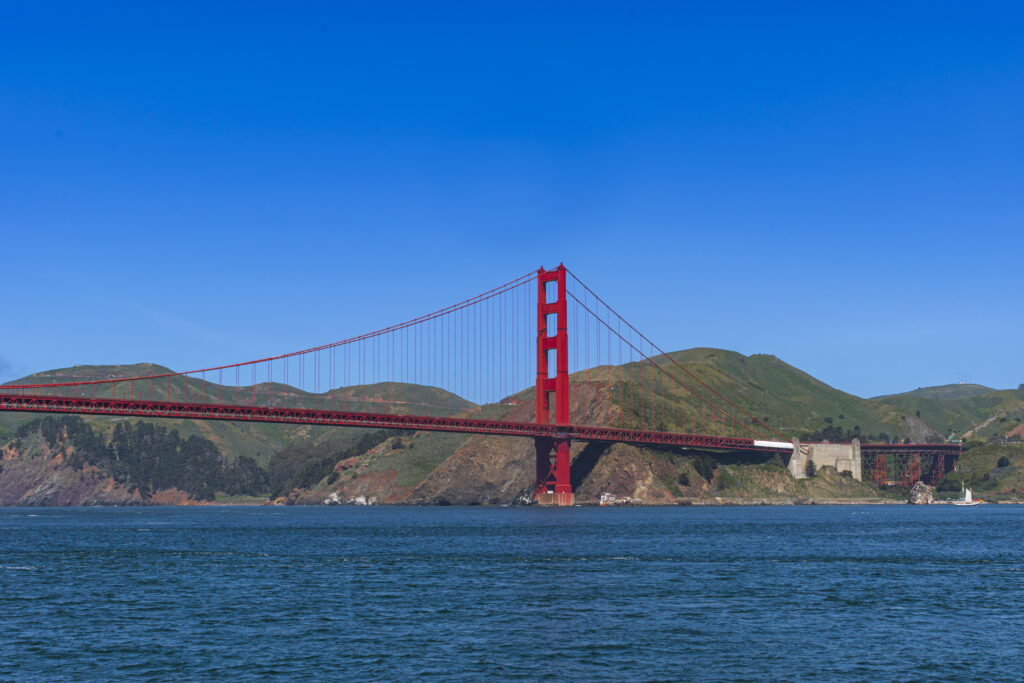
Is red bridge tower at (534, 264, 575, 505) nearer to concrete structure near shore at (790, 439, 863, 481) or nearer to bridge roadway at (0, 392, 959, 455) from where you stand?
bridge roadway at (0, 392, 959, 455)

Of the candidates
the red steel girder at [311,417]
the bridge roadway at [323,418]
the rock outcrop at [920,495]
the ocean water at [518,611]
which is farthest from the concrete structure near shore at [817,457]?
the ocean water at [518,611]

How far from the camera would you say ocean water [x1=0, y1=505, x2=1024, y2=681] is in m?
28.8

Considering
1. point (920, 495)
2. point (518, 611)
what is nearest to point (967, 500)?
point (920, 495)

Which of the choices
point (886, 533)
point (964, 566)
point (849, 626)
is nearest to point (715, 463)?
point (886, 533)

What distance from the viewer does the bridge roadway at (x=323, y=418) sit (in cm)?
9975

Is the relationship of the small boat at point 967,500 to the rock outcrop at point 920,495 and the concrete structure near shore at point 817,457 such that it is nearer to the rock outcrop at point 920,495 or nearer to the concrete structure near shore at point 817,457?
the rock outcrop at point 920,495

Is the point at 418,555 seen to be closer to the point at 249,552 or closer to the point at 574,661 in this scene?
the point at 249,552

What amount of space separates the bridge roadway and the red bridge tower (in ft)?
10.1

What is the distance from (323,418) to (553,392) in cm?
4113

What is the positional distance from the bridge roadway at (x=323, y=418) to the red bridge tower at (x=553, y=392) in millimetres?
3089

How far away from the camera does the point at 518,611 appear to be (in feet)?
129

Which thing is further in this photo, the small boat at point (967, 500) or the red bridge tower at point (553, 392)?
the small boat at point (967, 500)

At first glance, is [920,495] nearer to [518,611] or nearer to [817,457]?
[817,457]

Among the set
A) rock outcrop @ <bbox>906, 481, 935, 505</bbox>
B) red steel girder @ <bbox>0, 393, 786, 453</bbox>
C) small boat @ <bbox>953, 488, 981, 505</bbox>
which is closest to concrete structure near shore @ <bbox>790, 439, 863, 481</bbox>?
rock outcrop @ <bbox>906, 481, 935, 505</bbox>
